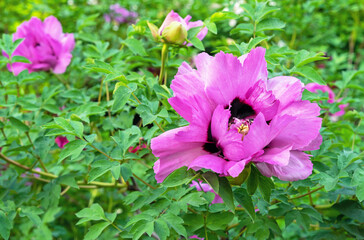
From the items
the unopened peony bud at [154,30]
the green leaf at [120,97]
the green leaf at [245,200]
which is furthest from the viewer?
the unopened peony bud at [154,30]

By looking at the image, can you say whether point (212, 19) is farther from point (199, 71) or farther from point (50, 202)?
point (50, 202)

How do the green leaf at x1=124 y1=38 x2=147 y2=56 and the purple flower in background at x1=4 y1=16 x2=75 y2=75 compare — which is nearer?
the green leaf at x1=124 y1=38 x2=147 y2=56


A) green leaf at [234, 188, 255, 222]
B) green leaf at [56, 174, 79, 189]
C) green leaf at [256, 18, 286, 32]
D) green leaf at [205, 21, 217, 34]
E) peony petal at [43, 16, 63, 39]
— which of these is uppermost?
green leaf at [205, 21, 217, 34]

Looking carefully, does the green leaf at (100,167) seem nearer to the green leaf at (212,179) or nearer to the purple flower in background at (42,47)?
the green leaf at (212,179)

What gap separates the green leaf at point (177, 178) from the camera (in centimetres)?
60

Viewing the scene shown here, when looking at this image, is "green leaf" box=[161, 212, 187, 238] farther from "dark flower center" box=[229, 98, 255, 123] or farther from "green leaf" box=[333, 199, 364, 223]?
"green leaf" box=[333, 199, 364, 223]

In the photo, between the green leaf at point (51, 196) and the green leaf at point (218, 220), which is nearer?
the green leaf at point (218, 220)

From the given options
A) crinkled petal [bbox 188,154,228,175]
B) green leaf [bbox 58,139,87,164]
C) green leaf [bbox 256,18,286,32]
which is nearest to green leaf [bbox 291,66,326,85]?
green leaf [bbox 256,18,286,32]

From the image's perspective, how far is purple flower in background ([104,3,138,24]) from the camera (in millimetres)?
2376

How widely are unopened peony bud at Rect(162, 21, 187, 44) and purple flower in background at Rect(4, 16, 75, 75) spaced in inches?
19.2

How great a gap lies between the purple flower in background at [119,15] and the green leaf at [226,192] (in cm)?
194

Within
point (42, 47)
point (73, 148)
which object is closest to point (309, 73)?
point (73, 148)

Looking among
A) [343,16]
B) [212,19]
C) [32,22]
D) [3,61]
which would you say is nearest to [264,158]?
[212,19]

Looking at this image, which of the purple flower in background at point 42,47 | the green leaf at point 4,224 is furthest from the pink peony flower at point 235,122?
the purple flower in background at point 42,47
